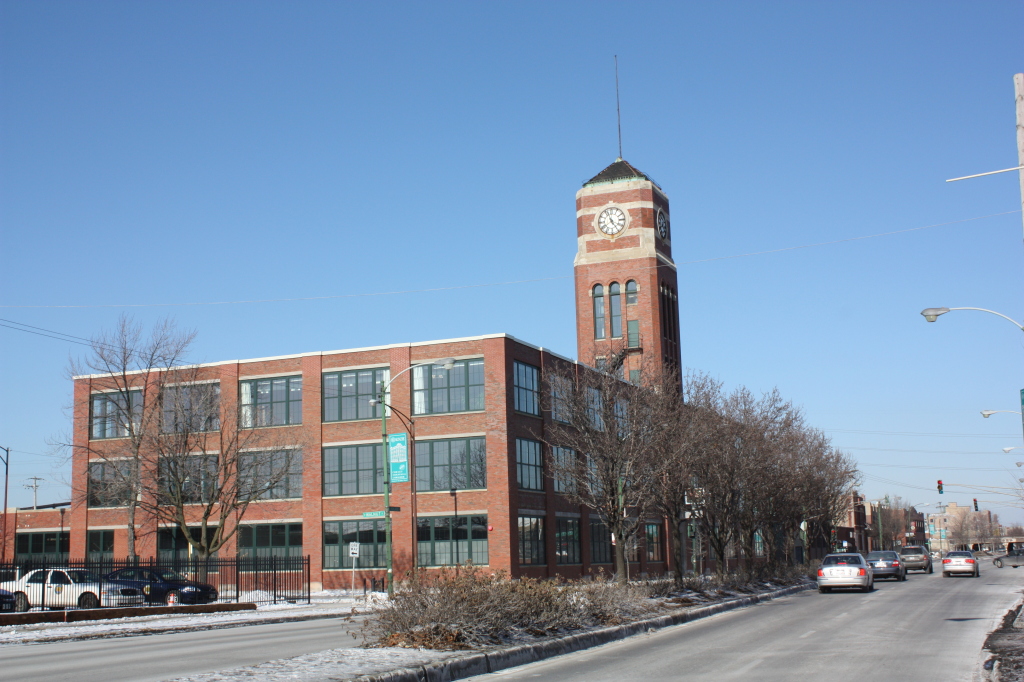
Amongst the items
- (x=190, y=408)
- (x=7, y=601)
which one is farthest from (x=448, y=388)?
(x=7, y=601)

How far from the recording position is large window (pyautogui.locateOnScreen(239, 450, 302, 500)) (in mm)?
45375

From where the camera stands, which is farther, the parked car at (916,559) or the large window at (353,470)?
the parked car at (916,559)

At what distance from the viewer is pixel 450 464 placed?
46000mm

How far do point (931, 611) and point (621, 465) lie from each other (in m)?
10.0

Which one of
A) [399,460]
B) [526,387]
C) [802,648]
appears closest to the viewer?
[802,648]

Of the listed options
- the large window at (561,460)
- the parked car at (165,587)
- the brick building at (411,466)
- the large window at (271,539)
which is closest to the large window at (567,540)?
the brick building at (411,466)

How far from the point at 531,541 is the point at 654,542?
1464cm

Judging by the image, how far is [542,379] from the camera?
47906mm

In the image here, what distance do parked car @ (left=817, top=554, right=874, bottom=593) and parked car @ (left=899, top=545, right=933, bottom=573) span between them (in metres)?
25.2

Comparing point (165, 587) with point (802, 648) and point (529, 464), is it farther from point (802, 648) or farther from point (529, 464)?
point (802, 648)

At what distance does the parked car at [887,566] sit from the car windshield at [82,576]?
32392 mm

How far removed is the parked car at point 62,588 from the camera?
30703mm

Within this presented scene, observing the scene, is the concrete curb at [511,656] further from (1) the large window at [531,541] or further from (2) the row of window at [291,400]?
(2) the row of window at [291,400]

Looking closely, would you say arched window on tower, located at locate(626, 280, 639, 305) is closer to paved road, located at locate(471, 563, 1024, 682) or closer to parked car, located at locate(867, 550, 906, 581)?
parked car, located at locate(867, 550, 906, 581)
